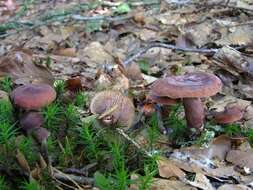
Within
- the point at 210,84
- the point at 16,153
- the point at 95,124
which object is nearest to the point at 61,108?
the point at 95,124

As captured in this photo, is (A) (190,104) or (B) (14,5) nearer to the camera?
(A) (190,104)

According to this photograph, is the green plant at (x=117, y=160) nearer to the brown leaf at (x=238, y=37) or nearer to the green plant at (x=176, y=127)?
the green plant at (x=176, y=127)

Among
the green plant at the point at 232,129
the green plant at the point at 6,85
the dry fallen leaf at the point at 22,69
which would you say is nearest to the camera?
the green plant at the point at 232,129

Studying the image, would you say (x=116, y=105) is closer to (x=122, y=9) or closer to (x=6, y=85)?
(x=6, y=85)

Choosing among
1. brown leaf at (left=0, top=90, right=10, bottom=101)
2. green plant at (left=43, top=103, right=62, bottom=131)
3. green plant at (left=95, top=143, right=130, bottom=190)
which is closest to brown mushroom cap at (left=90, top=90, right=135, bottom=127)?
green plant at (left=43, top=103, right=62, bottom=131)

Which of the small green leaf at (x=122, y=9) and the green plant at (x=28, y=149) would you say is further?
the small green leaf at (x=122, y=9)

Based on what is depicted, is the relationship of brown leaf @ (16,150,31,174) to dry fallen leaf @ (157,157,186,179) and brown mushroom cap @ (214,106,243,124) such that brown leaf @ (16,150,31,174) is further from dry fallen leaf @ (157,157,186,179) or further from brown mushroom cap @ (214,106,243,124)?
brown mushroom cap @ (214,106,243,124)

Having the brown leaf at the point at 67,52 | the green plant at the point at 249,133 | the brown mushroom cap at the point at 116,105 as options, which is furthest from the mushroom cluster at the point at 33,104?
the brown leaf at the point at 67,52

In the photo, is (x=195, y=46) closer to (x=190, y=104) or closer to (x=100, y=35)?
(x=100, y=35)
